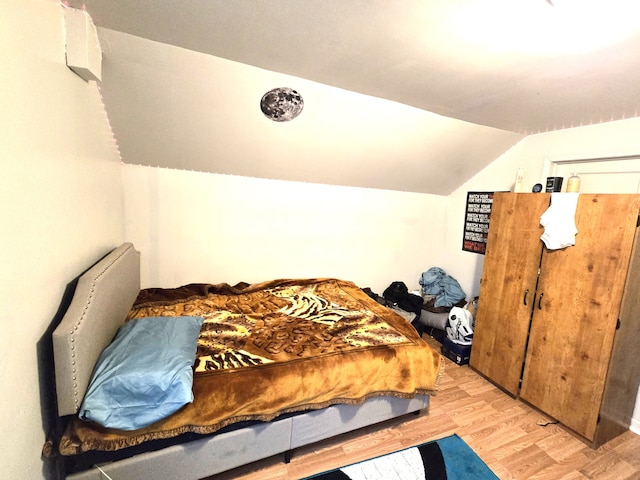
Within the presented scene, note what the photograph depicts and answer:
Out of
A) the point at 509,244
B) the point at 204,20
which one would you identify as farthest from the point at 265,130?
the point at 509,244

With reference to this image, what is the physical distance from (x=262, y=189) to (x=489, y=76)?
2126 mm

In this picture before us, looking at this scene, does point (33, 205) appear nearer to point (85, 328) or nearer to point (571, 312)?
point (85, 328)

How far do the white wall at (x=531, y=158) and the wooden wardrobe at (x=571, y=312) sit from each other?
0.55m

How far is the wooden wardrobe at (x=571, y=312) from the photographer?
185cm

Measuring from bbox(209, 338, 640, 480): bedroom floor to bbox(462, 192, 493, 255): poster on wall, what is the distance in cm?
169

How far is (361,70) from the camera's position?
5.93 ft

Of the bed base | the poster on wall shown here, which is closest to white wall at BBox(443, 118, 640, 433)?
the poster on wall

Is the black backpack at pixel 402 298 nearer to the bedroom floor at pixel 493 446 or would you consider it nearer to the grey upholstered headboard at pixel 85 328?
the bedroom floor at pixel 493 446

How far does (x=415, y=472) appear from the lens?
171 cm

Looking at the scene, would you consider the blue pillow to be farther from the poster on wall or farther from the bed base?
the poster on wall

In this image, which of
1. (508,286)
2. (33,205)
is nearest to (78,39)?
(33,205)

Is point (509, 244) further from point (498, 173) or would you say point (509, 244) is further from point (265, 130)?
point (265, 130)

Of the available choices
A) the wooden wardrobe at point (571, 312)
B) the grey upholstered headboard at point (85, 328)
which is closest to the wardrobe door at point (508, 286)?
the wooden wardrobe at point (571, 312)

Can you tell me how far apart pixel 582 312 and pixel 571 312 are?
7 cm
